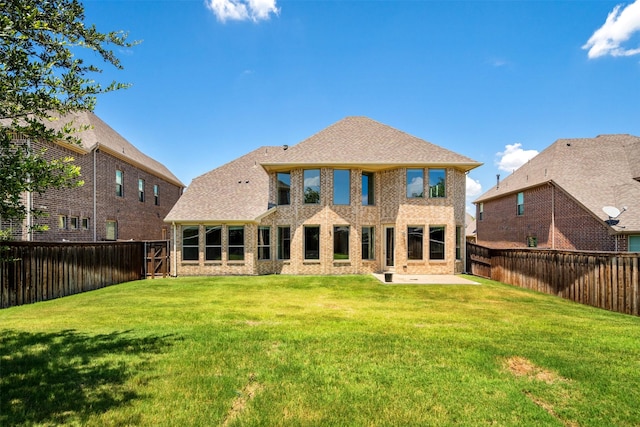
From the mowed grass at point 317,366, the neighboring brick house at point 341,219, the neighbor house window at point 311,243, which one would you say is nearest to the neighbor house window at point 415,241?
the neighboring brick house at point 341,219

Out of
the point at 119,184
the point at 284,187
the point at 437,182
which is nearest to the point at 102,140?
the point at 119,184

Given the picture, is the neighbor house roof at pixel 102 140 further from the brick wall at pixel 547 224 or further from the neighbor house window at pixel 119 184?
the brick wall at pixel 547 224

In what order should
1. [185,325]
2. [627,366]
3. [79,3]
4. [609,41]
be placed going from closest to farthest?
[79,3] → [627,366] → [185,325] → [609,41]

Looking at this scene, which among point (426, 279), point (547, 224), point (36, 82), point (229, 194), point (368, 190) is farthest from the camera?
point (229, 194)

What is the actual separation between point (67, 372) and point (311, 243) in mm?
13612

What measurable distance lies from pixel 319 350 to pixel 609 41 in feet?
66.1

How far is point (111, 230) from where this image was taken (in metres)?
20.4

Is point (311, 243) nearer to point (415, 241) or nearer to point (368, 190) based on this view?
point (368, 190)

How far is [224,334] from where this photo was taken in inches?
257

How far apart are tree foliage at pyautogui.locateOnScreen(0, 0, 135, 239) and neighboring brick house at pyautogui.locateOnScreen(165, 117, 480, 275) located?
12.4 metres

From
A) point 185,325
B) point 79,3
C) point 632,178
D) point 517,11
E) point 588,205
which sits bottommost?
point 185,325

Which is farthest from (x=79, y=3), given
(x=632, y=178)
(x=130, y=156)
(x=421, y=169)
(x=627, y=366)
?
(x=632, y=178)

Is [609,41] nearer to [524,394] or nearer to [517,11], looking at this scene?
[517,11]

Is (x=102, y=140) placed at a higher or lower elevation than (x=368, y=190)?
higher
